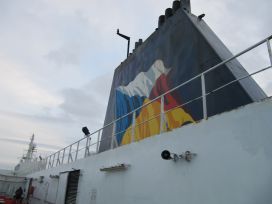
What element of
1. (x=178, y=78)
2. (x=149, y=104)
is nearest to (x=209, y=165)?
(x=178, y=78)

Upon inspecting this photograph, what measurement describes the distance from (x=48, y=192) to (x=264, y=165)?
9803 millimetres

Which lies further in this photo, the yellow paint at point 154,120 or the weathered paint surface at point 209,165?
the yellow paint at point 154,120

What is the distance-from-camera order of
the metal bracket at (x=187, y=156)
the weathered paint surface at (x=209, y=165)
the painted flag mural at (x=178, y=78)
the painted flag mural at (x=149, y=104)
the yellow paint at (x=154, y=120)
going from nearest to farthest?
the weathered paint surface at (x=209, y=165) < the metal bracket at (x=187, y=156) < the painted flag mural at (x=178, y=78) < the yellow paint at (x=154, y=120) < the painted flag mural at (x=149, y=104)

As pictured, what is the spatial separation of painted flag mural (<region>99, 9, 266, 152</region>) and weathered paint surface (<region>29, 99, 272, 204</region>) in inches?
23.7

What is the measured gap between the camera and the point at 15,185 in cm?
1808

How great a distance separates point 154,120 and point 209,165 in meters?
2.79

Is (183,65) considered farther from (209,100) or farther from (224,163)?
(224,163)

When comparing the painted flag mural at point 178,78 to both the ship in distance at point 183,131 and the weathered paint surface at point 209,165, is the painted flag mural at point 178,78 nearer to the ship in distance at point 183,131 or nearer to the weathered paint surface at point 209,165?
the ship in distance at point 183,131

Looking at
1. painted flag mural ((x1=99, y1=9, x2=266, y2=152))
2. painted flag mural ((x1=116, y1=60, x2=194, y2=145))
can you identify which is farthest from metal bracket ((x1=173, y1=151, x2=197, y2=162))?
painted flag mural ((x1=116, y1=60, x2=194, y2=145))

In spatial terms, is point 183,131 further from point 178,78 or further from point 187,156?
point 178,78

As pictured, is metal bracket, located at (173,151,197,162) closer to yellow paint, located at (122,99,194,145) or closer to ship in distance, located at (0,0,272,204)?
ship in distance, located at (0,0,272,204)

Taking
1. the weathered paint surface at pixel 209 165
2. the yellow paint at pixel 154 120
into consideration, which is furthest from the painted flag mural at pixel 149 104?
the weathered paint surface at pixel 209 165

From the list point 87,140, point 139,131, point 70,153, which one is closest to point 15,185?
point 70,153

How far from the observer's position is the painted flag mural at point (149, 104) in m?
5.52
